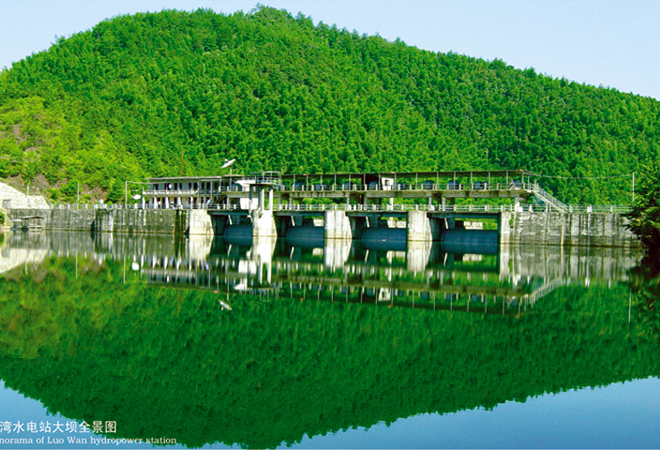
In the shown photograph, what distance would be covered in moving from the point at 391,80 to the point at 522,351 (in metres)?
143

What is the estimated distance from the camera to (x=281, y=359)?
16.0 metres

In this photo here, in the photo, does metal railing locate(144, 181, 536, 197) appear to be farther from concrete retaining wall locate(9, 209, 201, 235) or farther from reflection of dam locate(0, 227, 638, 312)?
reflection of dam locate(0, 227, 638, 312)

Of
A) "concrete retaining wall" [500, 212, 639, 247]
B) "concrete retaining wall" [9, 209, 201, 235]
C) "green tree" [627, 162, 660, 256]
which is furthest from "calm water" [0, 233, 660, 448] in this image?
"concrete retaining wall" [9, 209, 201, 235]

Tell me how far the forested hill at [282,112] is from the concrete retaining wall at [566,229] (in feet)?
168

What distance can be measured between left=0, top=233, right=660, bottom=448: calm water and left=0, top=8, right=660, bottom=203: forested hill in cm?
7080

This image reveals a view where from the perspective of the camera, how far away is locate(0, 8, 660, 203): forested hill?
110 metres

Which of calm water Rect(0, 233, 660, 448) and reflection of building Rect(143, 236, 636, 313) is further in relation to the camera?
reflection of building Rect(143, 236, 636, 313)

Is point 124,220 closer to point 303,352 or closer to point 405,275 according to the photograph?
point 405,275

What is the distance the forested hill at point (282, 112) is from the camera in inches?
4323

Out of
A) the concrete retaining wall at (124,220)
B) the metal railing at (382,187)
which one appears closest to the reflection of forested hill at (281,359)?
the metal railing at (382,187)

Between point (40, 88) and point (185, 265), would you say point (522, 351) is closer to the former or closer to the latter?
point (185, 265)

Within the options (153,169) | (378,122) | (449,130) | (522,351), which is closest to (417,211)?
(522,351)

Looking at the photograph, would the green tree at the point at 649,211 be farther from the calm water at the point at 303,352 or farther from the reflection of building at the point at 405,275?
the calm water at the point at 303,352

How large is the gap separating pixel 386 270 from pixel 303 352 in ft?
68.0
